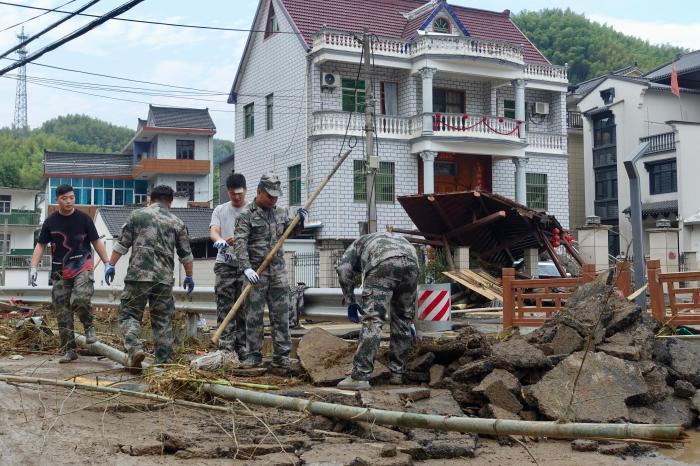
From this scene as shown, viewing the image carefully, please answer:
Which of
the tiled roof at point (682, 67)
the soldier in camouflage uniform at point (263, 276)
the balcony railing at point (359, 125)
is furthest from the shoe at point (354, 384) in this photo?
the tiled roof at point (682, 67)

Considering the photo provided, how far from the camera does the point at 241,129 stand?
35.2 meters

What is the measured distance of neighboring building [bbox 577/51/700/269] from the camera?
36688 millimetres

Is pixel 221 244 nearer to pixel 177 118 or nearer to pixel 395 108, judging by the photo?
pixel 395 108

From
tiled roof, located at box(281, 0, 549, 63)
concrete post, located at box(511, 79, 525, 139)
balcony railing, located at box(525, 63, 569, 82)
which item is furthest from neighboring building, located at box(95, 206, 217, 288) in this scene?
balcony railing, located at box(525, 63, 569, 82)

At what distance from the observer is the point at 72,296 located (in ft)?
29.8

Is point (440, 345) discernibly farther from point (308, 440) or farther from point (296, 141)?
point (296, 141)

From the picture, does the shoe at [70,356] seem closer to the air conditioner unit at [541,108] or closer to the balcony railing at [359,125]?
the balcony railing at [359,125]

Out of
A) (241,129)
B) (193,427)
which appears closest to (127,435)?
(193,427)

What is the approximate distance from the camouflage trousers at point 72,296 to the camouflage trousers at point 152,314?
1264mm

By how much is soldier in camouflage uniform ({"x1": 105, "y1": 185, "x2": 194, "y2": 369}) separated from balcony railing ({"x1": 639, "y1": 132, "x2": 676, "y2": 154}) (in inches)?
1321

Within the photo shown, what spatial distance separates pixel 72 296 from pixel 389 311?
12.8ft

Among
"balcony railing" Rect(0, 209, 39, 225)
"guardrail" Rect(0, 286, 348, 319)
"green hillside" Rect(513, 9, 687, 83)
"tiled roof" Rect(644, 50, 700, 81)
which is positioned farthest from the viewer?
"green hillside" Rect(513, 9, 687, 83)

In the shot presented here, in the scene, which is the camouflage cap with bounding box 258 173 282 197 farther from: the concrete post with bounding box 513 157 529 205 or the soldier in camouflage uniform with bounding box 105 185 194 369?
the concrete post with bounding box 513 157 529 205

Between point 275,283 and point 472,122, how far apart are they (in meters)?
23.9
